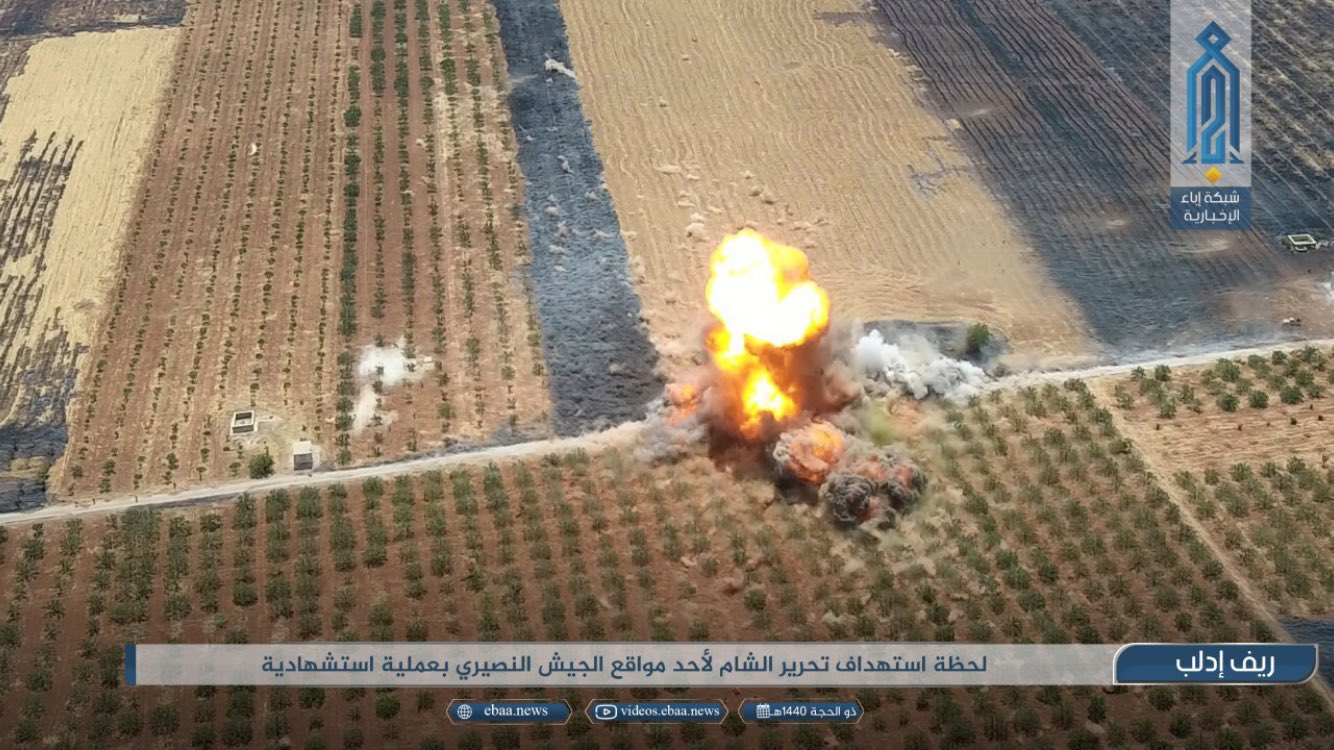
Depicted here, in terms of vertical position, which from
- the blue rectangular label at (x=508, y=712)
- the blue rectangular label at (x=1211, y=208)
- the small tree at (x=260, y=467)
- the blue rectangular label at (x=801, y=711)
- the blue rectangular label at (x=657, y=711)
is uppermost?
the small tree at (x=260, y=467)

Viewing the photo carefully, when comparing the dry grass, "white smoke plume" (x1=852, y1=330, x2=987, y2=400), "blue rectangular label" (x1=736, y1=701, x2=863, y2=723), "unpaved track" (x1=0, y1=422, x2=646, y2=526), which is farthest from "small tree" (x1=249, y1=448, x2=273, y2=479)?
"white smoke plume" (x1=852, y1=330, x2=987, y2=400)

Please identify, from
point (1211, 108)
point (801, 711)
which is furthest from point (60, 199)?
point (1211, 108)

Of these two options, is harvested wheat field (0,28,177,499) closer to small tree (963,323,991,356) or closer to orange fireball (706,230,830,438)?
orange fireball (706,230,830,438)

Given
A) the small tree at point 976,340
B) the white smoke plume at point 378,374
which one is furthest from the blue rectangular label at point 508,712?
the small tree at point 976,340

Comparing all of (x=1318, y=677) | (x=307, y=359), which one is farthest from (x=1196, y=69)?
(x=307, y=359)

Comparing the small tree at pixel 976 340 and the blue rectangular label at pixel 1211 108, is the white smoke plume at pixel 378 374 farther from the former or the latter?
the blue rectangular label at pixel 1211 108
